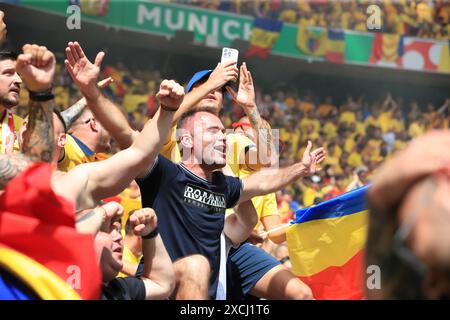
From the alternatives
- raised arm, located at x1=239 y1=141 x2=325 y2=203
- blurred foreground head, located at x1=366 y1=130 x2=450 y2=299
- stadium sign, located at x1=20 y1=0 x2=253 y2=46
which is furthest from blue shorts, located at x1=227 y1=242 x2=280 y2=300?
stadium sign, located at x1=20 y1=0 x2=253 y2=46

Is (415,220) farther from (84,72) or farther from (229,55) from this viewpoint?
(229,55)

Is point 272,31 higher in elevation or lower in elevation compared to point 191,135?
higher

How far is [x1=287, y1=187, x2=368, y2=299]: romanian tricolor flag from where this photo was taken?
506 cm

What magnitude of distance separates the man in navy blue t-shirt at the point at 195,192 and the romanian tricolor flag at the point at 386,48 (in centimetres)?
1846

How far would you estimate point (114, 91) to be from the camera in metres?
17.4

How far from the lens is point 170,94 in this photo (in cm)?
327

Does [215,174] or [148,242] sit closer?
[148,242]

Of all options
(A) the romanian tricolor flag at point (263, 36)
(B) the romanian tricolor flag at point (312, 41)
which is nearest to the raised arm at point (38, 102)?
(A) the romanian tricolor flag at point (263, 36)

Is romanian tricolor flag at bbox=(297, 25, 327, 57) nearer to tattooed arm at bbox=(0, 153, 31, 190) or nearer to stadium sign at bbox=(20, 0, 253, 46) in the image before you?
stadium sign at bbox=(20, 0, 253, 46)
